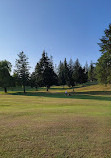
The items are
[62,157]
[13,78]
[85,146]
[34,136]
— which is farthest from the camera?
[13,78]

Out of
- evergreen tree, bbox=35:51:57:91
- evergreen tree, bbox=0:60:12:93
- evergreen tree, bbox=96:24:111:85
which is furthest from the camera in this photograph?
evergreen tree, bbox=35:51:57:91

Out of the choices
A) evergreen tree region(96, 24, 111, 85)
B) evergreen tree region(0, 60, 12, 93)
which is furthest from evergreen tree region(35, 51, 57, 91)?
evergreen tree region(96, 24, 111, 85)

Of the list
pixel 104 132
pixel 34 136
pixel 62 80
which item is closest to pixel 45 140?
pixel 34 136

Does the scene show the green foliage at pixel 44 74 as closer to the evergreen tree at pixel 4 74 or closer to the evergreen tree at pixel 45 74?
the evergreen tree at pixel 45 74

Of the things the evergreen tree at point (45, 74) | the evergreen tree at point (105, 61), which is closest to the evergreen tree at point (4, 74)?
the evergreen tree at point (45, 74)

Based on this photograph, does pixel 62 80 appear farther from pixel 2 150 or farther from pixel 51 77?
pixel 2 150

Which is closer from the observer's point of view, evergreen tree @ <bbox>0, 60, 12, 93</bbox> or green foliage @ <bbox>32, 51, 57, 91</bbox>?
evergreen tree @ <bbox>0, 60, 12, 93</bbox>

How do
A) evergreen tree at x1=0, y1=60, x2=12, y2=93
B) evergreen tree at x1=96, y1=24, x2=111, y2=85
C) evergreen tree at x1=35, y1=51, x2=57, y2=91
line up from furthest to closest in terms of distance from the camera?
evergreen tree at x1=35, y1=51, x2=57, y2=91 → evergreen tree at x1=0, y1=60, x2=12, y2=93 → evergreen tree at x1=96, y1=24, x2=111, y2=85

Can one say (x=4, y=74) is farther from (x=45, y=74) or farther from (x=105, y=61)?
(x=105, y=61)

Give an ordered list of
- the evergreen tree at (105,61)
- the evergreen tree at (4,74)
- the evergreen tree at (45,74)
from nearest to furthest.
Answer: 1. the evergreen tree at (105,61)
2. the evergreen tree at (4,74)
3. the evergreen tree at (45,74)

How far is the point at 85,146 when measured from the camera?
3.79m

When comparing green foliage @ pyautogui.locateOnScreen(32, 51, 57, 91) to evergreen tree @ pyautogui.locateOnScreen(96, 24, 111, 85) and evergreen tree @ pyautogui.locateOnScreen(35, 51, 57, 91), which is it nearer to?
evergreen tree @ pyautogui.locateOnScreen(35, 51, 57, 91)

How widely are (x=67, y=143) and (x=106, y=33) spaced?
25421 mm

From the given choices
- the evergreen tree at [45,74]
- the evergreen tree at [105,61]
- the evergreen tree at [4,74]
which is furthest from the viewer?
the evergreen tree at [45,74]
